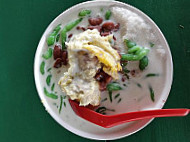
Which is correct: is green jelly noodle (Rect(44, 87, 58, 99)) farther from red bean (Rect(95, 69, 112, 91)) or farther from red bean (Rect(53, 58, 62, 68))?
red bean (Rect(95, 69, 112, 91))

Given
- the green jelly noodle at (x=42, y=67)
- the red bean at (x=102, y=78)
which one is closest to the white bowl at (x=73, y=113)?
the green jelly noodle at (x=42, y=67)

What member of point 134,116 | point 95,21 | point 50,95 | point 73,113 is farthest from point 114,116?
point 95,21

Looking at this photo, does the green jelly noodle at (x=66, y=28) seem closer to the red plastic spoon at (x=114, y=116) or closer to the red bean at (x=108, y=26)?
A: the red bean at (x=108, y=26)

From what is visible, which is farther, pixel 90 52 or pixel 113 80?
pixel 113 80

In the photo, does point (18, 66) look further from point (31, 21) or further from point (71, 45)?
point (71, 45)

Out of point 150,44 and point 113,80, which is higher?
point 150,44

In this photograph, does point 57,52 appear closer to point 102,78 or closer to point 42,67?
point 42,67

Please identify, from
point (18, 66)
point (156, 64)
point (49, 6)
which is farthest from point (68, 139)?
point (49, 6)
